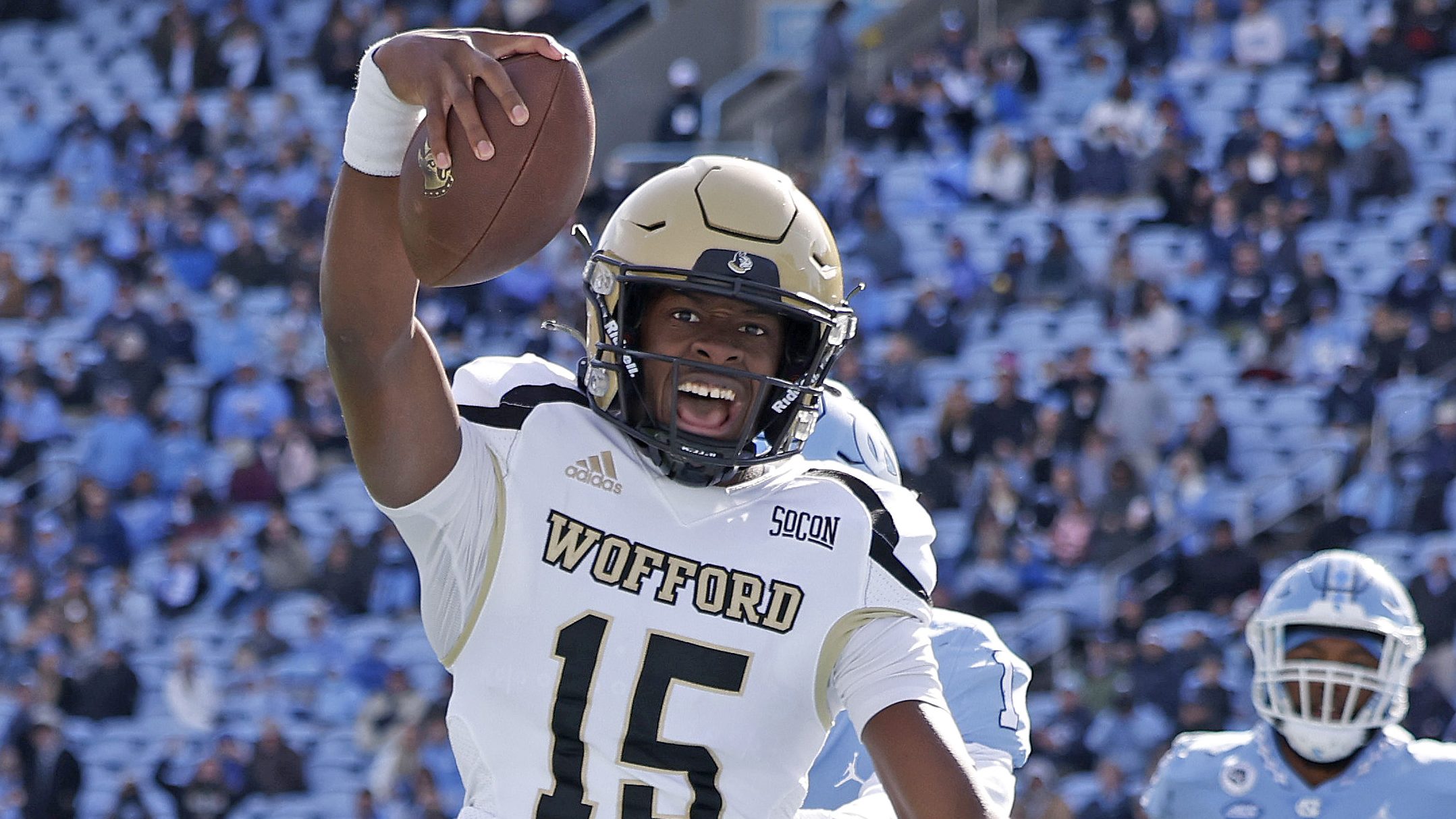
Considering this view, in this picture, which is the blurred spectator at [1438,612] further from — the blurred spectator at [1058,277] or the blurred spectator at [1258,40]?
the blurred spectator at [1258,40]

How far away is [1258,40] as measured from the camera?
13008mm

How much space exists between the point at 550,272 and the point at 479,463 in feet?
34.2

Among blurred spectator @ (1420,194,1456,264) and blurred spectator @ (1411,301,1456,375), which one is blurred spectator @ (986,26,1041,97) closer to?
blurred spectator @ (1420,194,1456,264)

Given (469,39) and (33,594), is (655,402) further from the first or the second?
(33,594)

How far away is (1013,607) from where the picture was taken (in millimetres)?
10062

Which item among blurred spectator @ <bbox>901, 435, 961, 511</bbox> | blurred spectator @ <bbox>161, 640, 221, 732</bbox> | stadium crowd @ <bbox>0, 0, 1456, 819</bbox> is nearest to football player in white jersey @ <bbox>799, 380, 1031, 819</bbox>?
stadium crowd @ <bbox>0, 0, 1456, 819</bbox>

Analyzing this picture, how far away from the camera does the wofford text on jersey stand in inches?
104

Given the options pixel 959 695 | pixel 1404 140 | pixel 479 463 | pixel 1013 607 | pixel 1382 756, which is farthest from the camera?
pixel 1404 140

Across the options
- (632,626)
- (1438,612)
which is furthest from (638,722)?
(1438,612)

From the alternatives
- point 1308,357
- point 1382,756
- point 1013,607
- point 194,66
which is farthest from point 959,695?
point 194,66

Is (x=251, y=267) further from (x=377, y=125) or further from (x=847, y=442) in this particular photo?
(x=377, y=125)

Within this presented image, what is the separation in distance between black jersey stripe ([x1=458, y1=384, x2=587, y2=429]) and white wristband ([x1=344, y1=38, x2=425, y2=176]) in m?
0.35

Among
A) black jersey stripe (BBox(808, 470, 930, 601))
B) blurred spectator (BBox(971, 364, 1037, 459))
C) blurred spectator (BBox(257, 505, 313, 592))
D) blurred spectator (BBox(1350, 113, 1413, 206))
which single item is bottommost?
blurred spectator (BBox(257, 505, 313, 592))

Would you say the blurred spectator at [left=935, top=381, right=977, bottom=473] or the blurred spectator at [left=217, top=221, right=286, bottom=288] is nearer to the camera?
the blurred spectator at [left=935, top=381, right=977, bottom=473]
